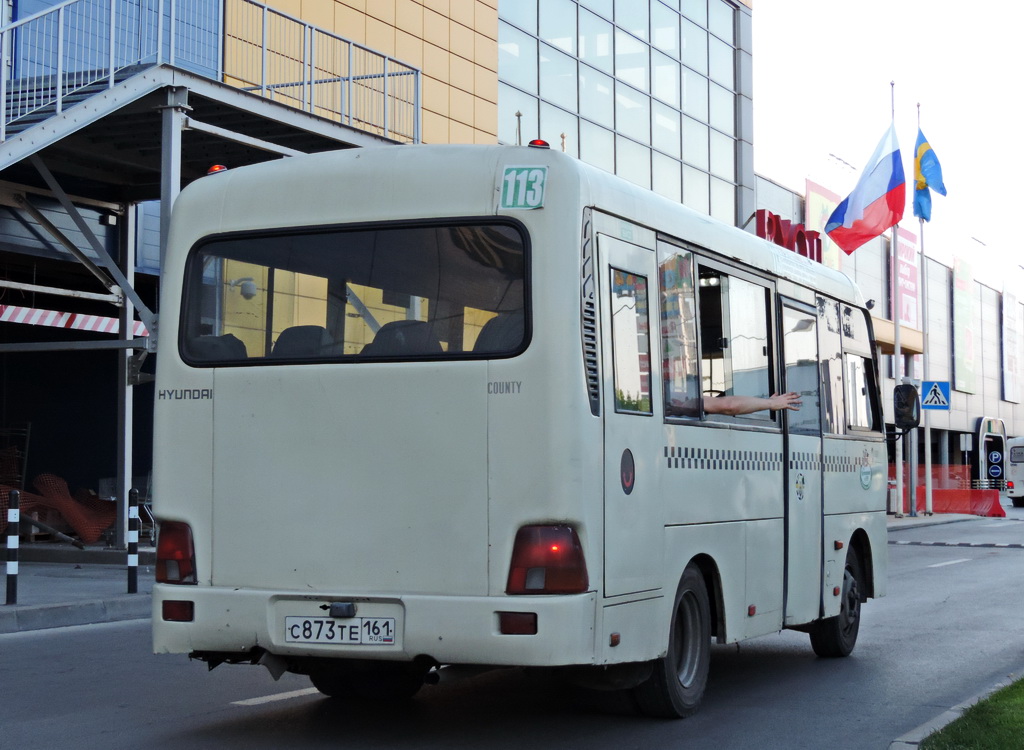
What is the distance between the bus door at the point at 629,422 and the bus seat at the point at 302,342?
4.46 ft

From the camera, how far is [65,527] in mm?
21281

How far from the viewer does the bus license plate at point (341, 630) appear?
21.2ft

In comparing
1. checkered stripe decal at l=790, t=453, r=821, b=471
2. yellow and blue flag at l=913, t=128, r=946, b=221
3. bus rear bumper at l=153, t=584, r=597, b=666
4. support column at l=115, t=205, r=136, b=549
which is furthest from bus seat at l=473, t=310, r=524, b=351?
yellow and blue flag at l=913, t=128, r=946, b=221

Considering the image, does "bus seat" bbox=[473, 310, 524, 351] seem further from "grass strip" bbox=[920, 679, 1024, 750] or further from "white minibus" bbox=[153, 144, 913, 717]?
"grass strip" bbox=[920, 679, 1024, 750]

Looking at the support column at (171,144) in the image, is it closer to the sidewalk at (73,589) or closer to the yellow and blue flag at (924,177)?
the sidewalk at (73,589)

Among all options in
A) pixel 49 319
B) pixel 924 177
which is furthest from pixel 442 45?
pixel 924 177

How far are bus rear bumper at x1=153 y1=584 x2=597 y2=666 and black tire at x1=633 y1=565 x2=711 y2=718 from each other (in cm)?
110

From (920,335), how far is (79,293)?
35501 mm

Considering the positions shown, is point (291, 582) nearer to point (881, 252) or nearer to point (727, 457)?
point (727, 457)

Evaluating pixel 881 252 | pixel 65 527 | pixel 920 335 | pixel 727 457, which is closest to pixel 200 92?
pixel 65 527

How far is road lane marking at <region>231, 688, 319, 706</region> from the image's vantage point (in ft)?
26.7

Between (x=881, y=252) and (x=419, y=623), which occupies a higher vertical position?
(x=881, y=252)

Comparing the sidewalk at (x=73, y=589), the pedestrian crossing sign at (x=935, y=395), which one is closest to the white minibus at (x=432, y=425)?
the sidewalk at (x=73, y=589)

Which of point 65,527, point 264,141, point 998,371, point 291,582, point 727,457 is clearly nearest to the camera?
point 291,582
